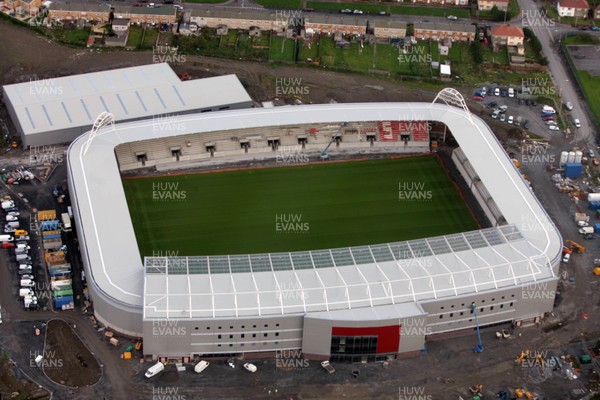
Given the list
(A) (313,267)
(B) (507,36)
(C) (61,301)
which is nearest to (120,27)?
(B) (507,36)

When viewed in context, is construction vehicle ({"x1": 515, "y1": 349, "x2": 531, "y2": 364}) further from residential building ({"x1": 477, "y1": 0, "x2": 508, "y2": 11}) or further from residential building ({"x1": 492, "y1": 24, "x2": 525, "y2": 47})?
residential building ({"x1": 477, "y1": 0, "x2": 508, "y2": 11})

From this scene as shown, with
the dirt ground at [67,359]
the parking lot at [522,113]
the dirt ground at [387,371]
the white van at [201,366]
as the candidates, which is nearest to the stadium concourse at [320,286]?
the white van at [201,366]

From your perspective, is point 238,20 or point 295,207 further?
point 238,20

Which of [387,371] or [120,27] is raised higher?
[120,27]

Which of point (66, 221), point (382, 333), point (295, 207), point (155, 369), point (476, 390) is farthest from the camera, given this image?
point (295, 207)

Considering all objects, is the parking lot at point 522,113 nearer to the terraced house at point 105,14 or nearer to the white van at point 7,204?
the terraced house at point 105,14

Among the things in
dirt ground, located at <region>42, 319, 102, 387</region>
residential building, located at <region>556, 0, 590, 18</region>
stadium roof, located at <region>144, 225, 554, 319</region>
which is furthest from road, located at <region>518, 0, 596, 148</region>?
dirt ground, located at <region>42, 319, 102, 387</region>

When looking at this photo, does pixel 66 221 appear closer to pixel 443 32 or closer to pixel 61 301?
pixel 61 301
